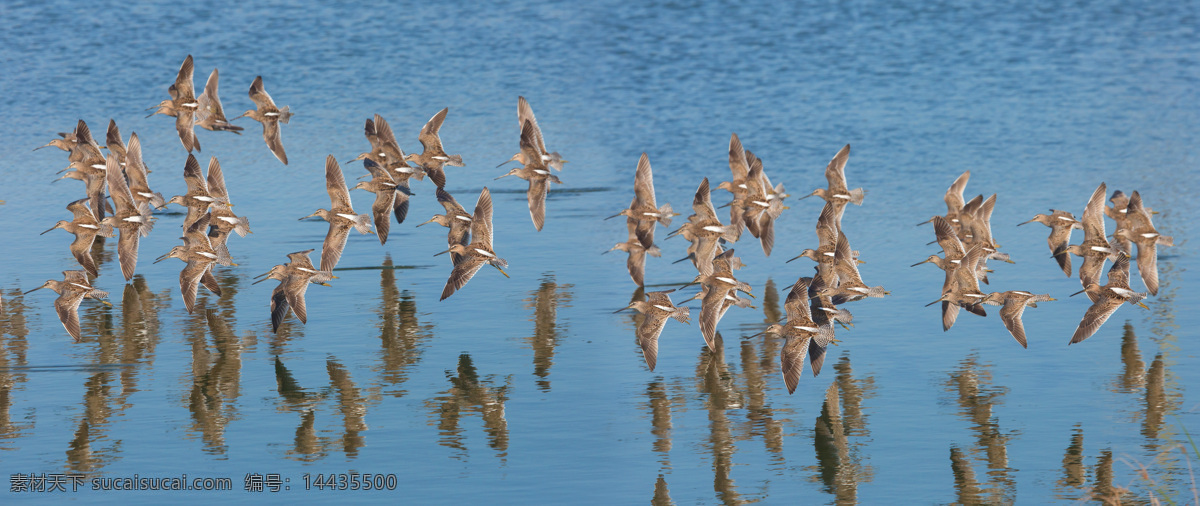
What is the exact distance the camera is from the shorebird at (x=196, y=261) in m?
15.6

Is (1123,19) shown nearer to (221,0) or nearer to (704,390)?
(221,0)

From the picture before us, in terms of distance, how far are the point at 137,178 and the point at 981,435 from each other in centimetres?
1136

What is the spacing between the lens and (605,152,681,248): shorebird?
17.0m

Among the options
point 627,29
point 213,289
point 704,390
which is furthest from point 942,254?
point 627,29

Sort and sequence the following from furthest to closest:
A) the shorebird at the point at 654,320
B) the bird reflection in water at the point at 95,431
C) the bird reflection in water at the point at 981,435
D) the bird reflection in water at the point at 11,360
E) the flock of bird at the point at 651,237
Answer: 1. the flock of bird at the point at 651,237
2. the shorebird at the point at 654,320
3. the bird reflection in water at the point at 11,360
4. the bird reflection in water at the point at 95,431
5. the bird reflection in water at the point at 981,435

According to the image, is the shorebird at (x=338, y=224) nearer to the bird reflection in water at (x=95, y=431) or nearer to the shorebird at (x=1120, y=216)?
the bird reflection in water at (x=95, y=431)

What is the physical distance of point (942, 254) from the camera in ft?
57.0

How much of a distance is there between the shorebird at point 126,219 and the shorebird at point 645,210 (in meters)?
5.85

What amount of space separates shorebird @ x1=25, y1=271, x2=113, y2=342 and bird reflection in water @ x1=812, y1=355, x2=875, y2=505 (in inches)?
304

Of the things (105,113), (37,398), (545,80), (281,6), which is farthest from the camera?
(281,6)

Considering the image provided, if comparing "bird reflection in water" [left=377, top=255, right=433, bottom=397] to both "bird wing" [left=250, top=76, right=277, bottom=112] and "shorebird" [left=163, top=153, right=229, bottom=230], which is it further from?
"bird wing" [left=250, top=76, right=277, bottom=112]

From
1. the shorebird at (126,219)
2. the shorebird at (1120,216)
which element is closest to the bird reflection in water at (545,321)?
the shorebird at (126,219)

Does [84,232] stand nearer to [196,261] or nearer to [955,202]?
[196,261]

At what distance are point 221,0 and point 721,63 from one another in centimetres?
1651
